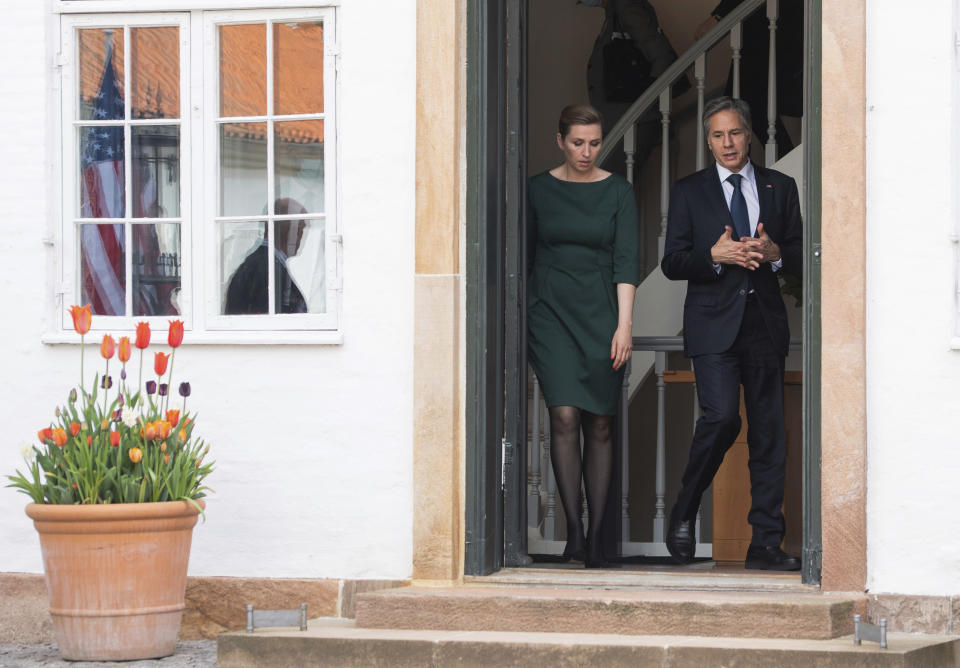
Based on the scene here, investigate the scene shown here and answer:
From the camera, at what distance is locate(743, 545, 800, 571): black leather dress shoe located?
641 centimetres

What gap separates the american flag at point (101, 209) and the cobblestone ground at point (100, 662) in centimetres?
134

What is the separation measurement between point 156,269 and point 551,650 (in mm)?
2324

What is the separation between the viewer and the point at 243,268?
6.65 m

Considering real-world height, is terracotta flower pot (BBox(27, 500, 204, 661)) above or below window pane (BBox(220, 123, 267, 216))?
below

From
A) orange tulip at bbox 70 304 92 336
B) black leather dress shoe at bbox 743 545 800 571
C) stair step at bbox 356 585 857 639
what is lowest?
stair step at bbox 356 585 857 639

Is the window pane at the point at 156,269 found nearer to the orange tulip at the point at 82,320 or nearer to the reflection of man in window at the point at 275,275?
the reflection of man in window at the point at 275,275

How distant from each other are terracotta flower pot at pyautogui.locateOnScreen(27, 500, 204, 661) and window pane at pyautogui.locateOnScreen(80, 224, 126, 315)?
3.76 feet

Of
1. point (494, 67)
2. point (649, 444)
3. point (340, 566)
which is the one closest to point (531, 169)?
point (649, 444)

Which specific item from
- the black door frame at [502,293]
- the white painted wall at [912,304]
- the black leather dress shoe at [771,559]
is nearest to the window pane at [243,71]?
the black door frame at [502,293]

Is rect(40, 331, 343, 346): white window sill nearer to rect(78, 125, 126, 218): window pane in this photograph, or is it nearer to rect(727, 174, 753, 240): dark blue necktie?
rect(78, 125, 126, 218): window pane

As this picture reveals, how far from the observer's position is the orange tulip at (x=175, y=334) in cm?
599

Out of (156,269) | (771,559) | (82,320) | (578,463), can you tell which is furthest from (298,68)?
(771,559)

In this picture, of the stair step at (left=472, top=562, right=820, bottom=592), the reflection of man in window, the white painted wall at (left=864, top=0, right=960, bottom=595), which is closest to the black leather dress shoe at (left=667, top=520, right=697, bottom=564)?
the stair step at (left=472, top=562, right=820, bottom=592)

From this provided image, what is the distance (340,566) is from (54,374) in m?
1.34
